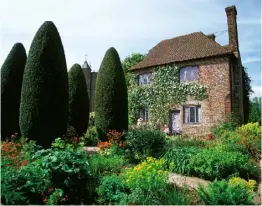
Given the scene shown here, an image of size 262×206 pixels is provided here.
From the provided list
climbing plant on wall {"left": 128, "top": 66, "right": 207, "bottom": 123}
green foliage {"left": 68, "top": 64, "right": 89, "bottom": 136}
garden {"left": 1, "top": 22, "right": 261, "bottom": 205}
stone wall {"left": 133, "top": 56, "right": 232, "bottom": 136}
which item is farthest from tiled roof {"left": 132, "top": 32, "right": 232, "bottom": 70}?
green foliage {"left": 68, "top": 64, "right": 89, "bottom": 136}

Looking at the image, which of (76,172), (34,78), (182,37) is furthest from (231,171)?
(182,37)

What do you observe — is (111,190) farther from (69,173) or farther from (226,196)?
(226,196)

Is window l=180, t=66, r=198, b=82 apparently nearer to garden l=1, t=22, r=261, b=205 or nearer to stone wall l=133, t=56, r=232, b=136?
stone wall l=133, t=56, r=232, b=136

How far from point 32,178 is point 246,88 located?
74.0ft

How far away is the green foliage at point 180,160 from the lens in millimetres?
8895

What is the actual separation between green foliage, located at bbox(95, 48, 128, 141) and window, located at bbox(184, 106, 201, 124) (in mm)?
9015

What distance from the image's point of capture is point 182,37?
26.5 metres

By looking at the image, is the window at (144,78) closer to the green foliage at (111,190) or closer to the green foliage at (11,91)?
the green foliage at (11,91)

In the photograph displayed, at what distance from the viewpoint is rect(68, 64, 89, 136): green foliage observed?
18531 mm

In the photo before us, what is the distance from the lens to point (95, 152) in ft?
40.9

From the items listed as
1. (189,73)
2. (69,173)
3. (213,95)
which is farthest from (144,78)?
(69,173)

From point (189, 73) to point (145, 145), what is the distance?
14098 mm

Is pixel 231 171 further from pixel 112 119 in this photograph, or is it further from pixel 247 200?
pixel 112 119

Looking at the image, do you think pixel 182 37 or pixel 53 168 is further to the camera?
pixel 182 37
